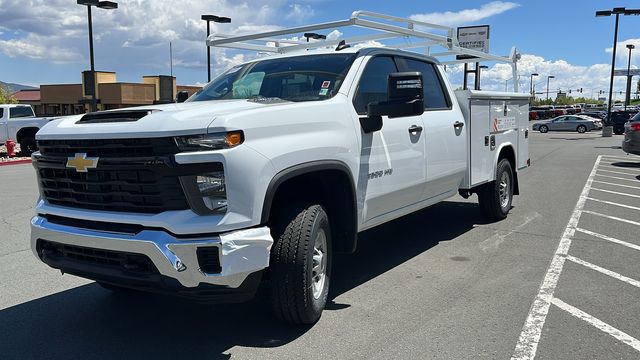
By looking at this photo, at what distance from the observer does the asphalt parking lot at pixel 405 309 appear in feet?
12.4

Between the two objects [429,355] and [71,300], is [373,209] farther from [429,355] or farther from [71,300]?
[71,300]

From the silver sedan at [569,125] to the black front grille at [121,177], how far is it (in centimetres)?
4574

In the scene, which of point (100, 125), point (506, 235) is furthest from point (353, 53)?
point (506, 235)

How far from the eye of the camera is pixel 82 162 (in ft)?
11.6

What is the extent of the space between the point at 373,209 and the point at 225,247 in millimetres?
1816

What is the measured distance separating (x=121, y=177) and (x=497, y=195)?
549 cm

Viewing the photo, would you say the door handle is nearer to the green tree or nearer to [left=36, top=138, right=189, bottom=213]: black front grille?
[left=36, top=138, right=189, bottom=213]: black front grille

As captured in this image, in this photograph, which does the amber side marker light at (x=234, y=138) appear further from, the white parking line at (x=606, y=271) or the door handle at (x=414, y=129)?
the white parking line at (x=606, y=271)

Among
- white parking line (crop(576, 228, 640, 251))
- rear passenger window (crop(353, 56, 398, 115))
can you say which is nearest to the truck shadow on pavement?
rear passenger window (crop(353, 56, 398, 115))

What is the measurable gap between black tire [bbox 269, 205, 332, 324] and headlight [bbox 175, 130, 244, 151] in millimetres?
810

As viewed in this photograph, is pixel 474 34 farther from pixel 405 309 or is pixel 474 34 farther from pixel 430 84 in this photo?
pixel 405 309

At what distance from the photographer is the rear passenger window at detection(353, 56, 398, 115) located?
15.3ft

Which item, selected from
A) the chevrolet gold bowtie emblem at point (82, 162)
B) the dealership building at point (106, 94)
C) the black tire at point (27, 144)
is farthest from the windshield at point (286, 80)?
the dealership building at point (106, 94)

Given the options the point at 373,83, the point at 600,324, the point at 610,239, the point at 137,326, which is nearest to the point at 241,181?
the point at 137,326
